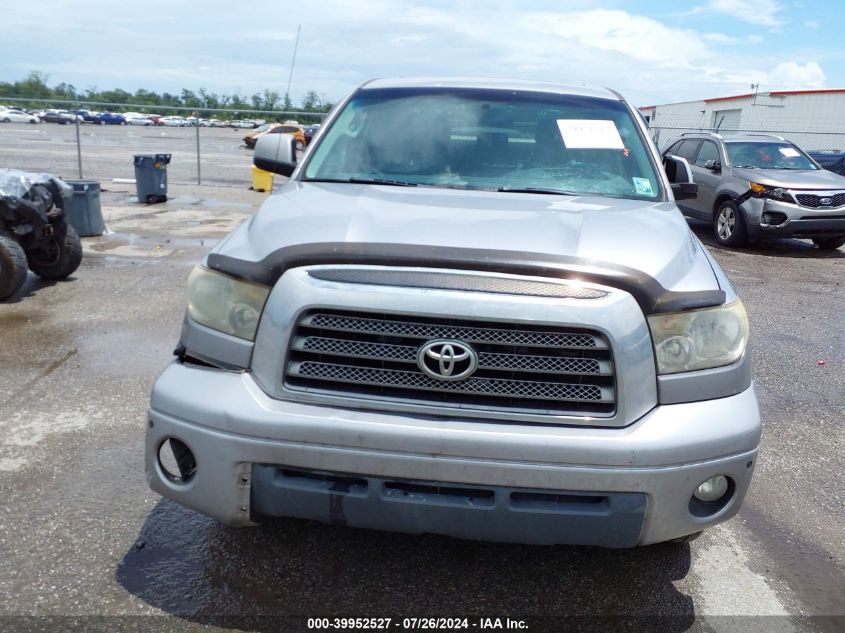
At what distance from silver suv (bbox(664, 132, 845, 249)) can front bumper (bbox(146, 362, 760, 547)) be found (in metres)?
9.75

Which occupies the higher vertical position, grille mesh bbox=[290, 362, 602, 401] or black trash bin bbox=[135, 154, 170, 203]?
grille mesh bbox=[290, 362, 602, 401]

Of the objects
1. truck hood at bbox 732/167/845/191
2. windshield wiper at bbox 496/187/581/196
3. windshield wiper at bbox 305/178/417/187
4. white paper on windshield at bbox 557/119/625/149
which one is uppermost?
white paper on windshield at bbox 557/119/625/149

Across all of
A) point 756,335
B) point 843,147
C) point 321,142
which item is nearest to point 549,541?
point 321,142

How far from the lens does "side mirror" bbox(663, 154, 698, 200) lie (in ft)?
13.9

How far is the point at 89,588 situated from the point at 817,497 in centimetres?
332

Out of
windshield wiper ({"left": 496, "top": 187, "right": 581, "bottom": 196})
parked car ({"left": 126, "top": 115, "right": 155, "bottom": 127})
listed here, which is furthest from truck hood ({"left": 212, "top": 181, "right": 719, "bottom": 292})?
parked car ({"left": 126, "top": 115, "right": 155, "bottom": 127})

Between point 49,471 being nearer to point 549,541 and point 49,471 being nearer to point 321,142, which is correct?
point 321,142

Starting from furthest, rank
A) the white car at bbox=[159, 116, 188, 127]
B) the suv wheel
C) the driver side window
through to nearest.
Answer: the white car at bbox=[159, 116, 188, 127] → the driver side window → the suv wheel

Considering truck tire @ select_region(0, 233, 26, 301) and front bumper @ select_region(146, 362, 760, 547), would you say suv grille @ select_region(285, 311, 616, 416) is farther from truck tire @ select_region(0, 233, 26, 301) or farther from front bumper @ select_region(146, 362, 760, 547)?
truck tire @ select_region(0, 233, 26, 301)

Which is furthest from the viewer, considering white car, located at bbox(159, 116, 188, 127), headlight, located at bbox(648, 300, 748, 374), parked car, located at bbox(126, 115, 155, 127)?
parked car, located at bbox(126, 115, 155, 127)

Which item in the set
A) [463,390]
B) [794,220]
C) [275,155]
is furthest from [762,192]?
[463,390]

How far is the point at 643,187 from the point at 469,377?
1777 mm

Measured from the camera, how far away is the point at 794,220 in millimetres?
11000

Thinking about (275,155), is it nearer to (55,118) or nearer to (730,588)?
(730,588)
